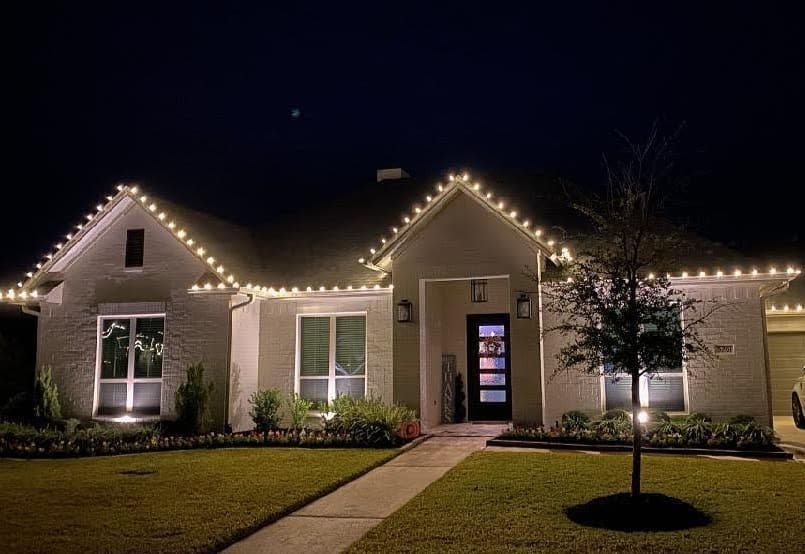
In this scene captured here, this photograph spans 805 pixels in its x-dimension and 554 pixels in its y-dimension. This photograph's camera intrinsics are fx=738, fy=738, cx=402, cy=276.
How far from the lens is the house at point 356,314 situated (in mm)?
13664

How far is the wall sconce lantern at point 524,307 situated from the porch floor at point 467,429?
7.63 feet

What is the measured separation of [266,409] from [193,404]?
145 cm

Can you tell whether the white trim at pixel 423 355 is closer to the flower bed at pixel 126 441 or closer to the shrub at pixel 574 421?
the flower bed at pixel 126 441

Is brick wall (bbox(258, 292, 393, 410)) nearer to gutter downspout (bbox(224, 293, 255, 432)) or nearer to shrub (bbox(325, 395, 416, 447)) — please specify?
gutter downspout (bbox(224, 293, 255, 432))

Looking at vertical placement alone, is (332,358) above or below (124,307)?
below

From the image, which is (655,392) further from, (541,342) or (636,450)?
(636,450)

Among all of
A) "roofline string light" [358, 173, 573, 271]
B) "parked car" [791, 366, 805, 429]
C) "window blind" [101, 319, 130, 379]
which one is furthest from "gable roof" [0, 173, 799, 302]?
"parked car" [791, 366, 805, 429]

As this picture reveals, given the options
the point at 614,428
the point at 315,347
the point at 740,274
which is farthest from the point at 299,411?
the point at 740,274

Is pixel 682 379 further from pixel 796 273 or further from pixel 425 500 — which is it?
pixel 425 500

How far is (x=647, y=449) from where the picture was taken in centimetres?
1197

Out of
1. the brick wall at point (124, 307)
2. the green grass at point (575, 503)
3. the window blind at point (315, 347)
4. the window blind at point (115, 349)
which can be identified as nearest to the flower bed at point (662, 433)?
the green grass at point (575, 503)

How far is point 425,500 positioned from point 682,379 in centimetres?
726

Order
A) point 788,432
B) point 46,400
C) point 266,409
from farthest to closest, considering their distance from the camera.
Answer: point 46,400
point 266,409
point 788,432

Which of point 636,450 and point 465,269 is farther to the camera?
point 465,269
